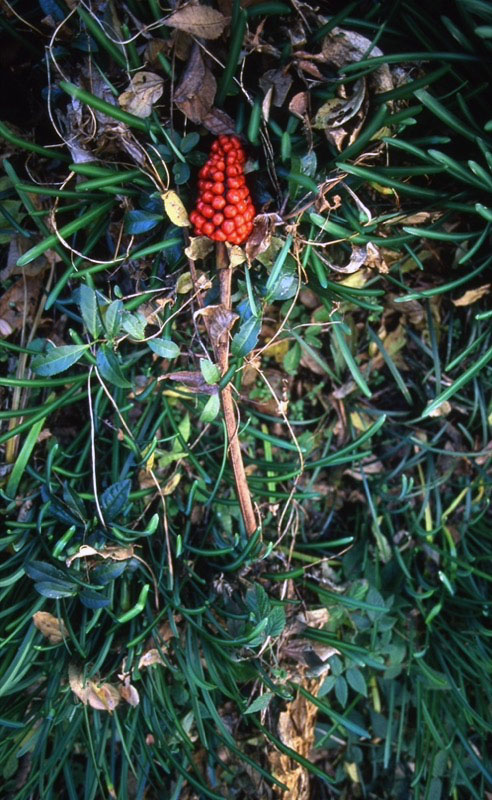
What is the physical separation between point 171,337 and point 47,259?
25cm

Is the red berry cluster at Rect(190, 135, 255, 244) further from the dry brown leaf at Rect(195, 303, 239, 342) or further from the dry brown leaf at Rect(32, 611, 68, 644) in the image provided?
the dry brown leaf at Rect(32, 611, 68, 644)

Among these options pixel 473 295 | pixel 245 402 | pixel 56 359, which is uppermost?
pixel 473 295

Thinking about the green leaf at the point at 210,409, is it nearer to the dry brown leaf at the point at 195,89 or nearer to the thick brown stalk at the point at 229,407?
the thick brown stalk at the point at 229,407

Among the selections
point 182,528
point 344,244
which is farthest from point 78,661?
point 344,244

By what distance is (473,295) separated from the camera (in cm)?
103

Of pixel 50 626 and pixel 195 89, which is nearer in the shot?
pixel 195 89

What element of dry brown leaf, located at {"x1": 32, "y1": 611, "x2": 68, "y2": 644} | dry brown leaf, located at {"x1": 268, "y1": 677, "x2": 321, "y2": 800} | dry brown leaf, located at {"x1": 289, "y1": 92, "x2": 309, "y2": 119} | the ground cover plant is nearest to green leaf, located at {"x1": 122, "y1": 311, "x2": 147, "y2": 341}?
the ground cover plant

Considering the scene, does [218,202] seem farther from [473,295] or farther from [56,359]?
[473,295]

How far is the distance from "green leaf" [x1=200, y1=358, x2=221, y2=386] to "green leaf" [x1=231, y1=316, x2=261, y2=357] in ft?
0.11

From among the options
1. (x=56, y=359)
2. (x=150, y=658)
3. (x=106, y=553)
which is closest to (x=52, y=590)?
(x=106, y=553)

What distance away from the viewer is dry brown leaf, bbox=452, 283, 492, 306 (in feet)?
3.33

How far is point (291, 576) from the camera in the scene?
0.98m

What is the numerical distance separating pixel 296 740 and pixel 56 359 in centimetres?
76

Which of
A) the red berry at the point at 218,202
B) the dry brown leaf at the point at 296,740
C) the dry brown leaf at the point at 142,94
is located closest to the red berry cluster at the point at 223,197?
the red berry at the point at 218,202
